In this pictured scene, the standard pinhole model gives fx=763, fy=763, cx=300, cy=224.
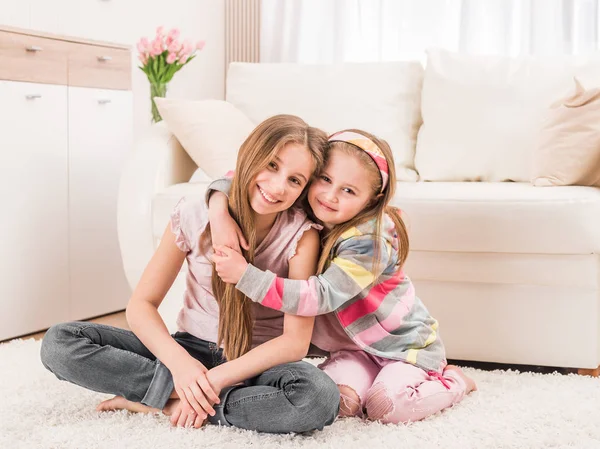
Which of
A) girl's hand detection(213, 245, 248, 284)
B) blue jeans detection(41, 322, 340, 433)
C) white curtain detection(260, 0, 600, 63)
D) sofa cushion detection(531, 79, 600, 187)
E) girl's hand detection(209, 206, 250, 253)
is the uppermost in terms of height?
white curtain detection(260, 0, 600, 63)

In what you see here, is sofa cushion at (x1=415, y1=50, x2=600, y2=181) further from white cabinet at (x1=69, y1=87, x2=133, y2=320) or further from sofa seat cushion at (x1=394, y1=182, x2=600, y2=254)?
white cabinet at (x1=69, y1=87, x2=133, y2=320)

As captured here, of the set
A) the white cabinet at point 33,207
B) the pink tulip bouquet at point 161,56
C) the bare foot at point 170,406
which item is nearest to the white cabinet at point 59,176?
the white cabinet at point 33,207

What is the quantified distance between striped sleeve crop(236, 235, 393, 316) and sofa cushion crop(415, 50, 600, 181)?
3.52ft

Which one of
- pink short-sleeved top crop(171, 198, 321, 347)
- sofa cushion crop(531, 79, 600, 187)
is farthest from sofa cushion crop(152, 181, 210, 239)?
sofa cushion crop(531, 79, 600, 187)

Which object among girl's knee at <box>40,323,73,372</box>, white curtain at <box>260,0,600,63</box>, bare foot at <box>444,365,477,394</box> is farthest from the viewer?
white curtain at <box>260,0,600,63</box>

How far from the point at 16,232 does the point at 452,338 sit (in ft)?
4.43

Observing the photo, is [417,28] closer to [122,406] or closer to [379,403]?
[379,403]

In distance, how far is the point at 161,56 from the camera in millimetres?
3254

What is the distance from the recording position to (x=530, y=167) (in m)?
2.48

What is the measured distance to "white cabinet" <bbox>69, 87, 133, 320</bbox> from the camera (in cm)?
256

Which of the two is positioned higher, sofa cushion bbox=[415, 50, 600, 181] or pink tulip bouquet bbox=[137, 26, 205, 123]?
pink tulip bouquet bbox=[137, 26, 205, 123]

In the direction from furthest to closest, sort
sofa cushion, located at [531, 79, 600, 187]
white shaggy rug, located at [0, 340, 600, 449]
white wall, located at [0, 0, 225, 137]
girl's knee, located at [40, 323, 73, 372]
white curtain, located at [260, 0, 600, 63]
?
white curtain, located at [260, 0, 600, 63]
white wall, located at [0, 0, 225, 137]
sofa cushion, located at [531, 79, 600, 187]
girl's knee, located at [40, 323, 73, 372]
white shaggy rug, located at [0, 340, 600, 449]

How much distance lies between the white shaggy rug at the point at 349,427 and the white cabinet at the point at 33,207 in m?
0.63

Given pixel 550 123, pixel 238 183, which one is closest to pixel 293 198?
pixel 238 183
